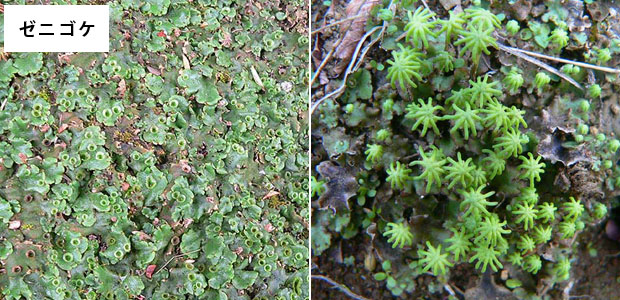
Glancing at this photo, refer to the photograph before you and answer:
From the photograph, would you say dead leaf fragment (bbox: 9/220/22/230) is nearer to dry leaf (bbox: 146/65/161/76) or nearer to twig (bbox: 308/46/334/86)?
dry leaf (bbox: 146/65/161/76)

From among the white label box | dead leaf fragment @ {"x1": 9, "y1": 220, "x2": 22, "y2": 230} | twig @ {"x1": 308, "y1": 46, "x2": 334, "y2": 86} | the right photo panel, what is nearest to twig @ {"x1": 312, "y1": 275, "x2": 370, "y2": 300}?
the right photo panel

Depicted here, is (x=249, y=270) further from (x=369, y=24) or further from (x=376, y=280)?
(x=369, y=24)

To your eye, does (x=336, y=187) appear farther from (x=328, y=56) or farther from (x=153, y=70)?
(x=153, y=70)

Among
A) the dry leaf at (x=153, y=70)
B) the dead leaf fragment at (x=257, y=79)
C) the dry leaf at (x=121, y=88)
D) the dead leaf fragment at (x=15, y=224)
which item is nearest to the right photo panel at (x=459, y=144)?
the dead leaf fragment at (x=257, y=79)

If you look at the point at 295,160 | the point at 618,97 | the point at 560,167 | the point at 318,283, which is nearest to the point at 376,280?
the point at 318,283

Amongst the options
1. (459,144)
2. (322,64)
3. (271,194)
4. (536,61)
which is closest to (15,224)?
(271,194)

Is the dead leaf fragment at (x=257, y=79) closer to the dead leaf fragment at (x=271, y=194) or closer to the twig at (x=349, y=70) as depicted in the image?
the twig at (x=349, y=70)

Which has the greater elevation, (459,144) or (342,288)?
(459,144)
